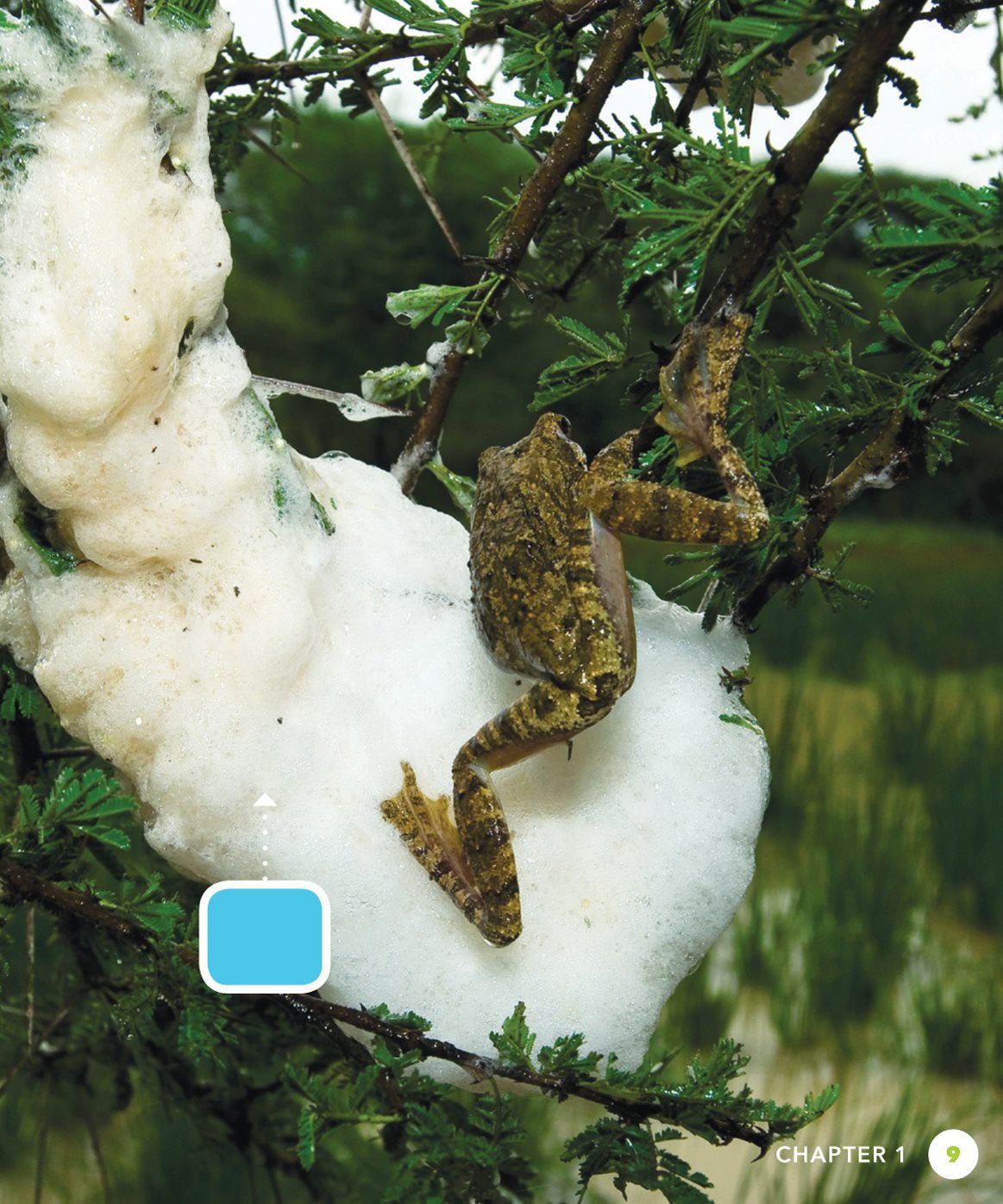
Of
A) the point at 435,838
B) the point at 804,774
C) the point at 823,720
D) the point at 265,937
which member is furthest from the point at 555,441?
the point at 823,720

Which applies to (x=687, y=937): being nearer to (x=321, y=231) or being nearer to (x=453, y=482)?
(x=453, y=482)

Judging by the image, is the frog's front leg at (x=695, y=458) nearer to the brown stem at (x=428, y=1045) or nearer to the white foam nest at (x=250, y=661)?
the white foam nest at (x=250, y=661)

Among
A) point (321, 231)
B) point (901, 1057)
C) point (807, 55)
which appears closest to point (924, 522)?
point (321, 231)

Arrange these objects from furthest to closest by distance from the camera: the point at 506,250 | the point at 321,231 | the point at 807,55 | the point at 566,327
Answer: the point at 321,231
the point at 807,55
the point at 506,250
the point at 566,327

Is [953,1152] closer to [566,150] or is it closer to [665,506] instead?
[665,506]

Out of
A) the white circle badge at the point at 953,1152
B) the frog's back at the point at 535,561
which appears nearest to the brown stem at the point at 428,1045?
the frog's back at the point at 535,561
